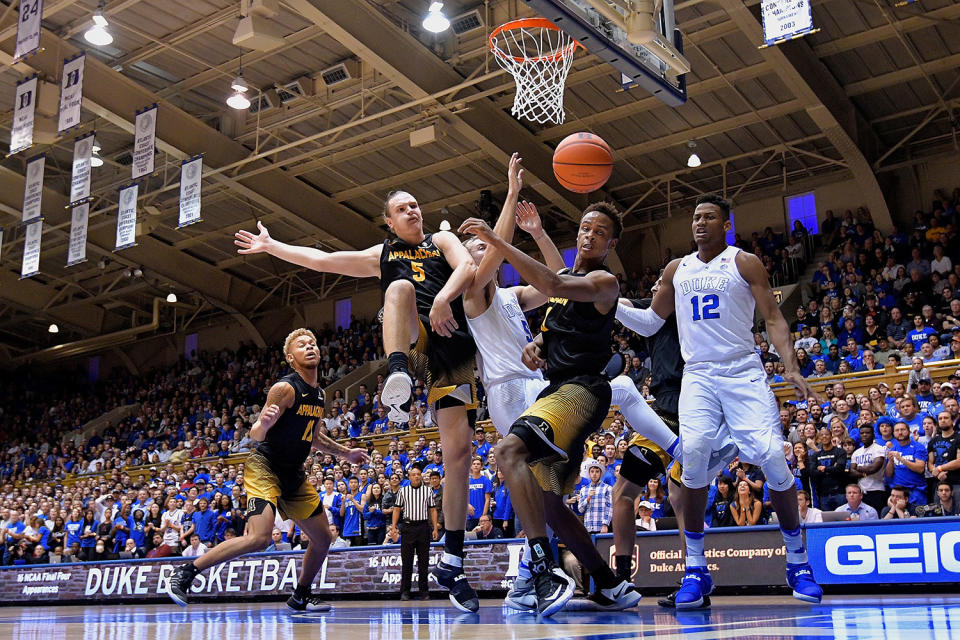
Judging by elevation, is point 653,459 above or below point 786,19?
below

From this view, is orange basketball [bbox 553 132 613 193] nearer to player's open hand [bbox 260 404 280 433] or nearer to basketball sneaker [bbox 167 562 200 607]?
player's open hand [bbox 260 404 280 433]

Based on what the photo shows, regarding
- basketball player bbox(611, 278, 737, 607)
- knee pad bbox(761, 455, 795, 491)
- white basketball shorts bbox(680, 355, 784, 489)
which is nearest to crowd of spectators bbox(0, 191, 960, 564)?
basketball player bbox(611, 278, 737, 607)

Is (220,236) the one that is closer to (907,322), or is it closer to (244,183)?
(244,183)

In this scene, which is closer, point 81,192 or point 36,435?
point 81,192

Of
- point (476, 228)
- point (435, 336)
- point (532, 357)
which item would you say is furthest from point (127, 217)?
point (476, 228)

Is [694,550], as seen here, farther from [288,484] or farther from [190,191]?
[190,191]

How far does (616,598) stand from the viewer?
16.0ft

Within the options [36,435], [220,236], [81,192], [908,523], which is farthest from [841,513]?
[36,435]

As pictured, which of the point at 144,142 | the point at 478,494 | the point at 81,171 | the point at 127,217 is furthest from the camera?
the point at 127,217

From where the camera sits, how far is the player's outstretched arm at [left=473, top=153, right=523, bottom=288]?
16.5 ft

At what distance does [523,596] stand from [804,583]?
1496 mm

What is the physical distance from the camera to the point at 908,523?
21.5 ft

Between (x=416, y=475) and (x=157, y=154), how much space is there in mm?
14840

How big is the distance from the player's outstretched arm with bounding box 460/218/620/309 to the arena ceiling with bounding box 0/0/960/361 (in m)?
11.2
